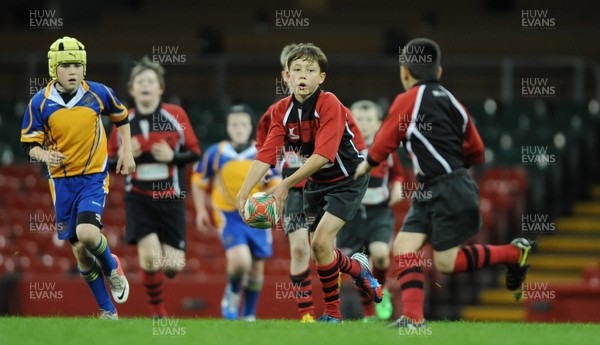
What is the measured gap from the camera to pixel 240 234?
12.8 meters

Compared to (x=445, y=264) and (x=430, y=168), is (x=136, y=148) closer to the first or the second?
(x=430, y=168)

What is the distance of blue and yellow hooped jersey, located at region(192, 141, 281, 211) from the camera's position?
12.8m

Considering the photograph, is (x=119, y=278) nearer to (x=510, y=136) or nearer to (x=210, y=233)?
(x=210, y=233)

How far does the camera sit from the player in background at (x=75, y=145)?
979 centimetres

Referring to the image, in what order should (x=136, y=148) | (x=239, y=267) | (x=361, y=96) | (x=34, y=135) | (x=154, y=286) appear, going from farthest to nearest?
(x=361, y=96) < (x=239, y=267) < (x=154, y=286) < (x=136, y=148) < (x=34, y=135)

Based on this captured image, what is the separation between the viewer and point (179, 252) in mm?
11992

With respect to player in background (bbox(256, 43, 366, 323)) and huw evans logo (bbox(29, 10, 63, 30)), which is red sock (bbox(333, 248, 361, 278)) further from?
huw evans logo (bbox(29, 10, 63, 30))

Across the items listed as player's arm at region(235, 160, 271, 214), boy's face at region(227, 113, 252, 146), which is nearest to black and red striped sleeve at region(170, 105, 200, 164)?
boy's face at region(227, 113, 252, 146)

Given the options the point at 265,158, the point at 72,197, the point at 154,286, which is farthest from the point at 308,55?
the point at 154,286

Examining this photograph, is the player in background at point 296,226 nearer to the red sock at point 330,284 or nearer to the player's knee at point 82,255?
the red sock at point 330,284

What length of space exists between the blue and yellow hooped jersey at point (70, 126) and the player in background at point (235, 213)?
9.37ft

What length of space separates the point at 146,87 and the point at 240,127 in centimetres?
128

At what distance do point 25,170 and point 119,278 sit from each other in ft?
32.0

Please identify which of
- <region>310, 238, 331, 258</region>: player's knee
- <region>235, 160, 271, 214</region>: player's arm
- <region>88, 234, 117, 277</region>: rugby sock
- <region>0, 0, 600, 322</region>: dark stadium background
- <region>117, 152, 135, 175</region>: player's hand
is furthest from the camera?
<region>0, 0, 600, 322</region>: dark stadium background
